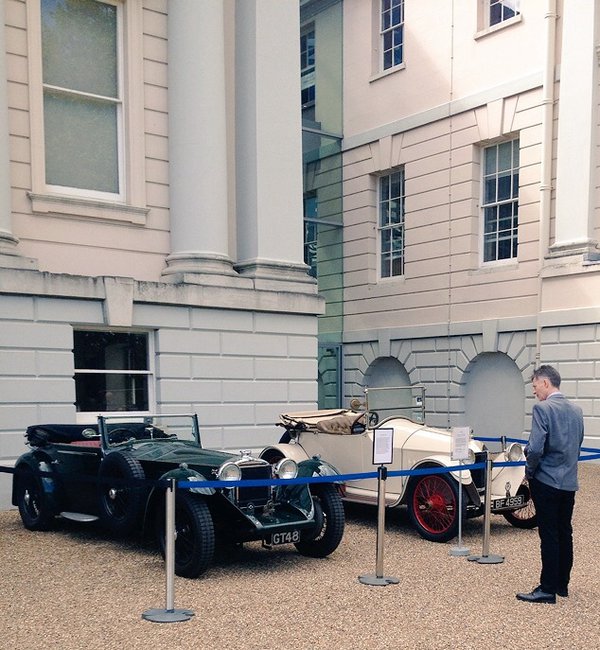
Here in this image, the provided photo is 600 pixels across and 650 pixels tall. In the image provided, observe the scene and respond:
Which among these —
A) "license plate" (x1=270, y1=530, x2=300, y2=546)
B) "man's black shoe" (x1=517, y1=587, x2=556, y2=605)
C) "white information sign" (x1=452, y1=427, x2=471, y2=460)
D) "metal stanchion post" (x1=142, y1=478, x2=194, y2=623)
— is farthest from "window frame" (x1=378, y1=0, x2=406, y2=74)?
"metal stanchion post" (x1=142, y1=478, x2=194, y2=623)

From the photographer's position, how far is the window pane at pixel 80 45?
10.9 metres

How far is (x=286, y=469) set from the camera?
6.91 meters

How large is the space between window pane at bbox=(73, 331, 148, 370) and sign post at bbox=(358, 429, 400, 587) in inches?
210

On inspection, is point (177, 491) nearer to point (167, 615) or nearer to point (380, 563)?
point (167, 615)

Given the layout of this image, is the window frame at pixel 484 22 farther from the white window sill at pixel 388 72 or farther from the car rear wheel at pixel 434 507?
the car rear wheel at pixel 434 507

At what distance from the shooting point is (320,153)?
1952 centimetres

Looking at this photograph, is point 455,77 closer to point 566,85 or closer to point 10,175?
point 566,85

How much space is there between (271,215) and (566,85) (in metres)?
6.32

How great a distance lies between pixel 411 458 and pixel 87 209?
18.6 feet

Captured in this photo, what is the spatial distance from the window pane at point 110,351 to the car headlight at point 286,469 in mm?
4609

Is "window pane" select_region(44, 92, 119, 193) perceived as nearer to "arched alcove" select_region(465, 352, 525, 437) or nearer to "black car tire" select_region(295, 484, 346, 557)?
"black car tire" select_region(295, 484, 346, 557)

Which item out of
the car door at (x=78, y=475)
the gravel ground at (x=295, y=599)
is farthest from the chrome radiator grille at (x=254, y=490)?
the car door at (x=78, y=475)

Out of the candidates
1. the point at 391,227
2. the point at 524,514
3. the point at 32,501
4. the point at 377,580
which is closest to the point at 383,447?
the point at 377,580

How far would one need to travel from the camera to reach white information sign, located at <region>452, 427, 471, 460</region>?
726 centimetres
